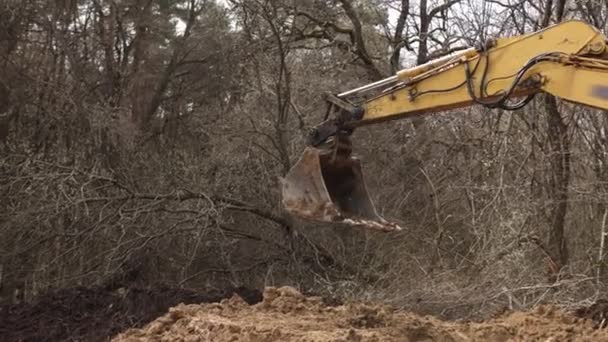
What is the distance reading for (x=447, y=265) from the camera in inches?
419

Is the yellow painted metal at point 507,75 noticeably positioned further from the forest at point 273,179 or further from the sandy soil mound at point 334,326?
the forest at point 273,179

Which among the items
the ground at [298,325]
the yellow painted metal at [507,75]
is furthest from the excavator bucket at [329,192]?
the ground at [298,325]

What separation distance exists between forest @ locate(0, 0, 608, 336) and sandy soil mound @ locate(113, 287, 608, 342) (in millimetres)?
1797

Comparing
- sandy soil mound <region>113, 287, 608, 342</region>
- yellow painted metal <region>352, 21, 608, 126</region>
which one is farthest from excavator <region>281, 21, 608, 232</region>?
sandy soil mound <region>113, 287, 608, 342</region>

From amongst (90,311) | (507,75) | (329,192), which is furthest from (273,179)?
(507,75)

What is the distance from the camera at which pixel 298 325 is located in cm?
618

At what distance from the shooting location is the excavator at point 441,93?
545 centimetres

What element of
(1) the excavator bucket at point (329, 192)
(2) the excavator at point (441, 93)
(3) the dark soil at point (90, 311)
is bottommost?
(3) the dark soil at point (90, 311)

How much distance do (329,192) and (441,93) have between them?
1.24 meters

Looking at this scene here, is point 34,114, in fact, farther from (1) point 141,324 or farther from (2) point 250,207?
(1) point 141,324

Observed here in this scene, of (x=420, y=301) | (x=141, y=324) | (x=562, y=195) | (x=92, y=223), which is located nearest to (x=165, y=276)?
(x=92, y=223)

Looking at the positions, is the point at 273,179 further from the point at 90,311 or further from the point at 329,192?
the point at 329,192

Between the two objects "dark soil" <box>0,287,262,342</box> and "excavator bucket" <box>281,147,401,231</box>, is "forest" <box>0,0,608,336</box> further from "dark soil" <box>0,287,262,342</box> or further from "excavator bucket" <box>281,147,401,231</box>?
"excavator bucket" <box>281,147,401,231</box>

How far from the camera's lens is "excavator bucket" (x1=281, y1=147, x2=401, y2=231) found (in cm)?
653
